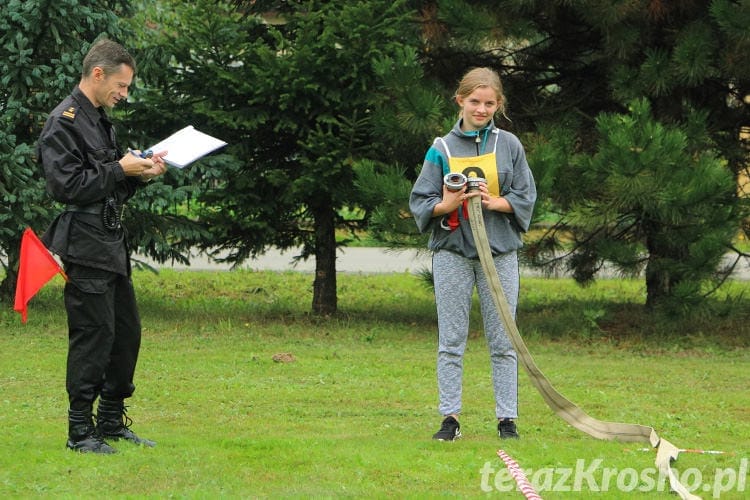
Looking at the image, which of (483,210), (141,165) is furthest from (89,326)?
(483,210)

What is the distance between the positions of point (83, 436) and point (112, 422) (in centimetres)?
28

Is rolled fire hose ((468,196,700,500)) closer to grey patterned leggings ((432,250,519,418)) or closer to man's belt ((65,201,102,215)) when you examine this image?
grey patterned leggings ((432,250,519,418))

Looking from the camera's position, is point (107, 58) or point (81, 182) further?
point (107, 58)

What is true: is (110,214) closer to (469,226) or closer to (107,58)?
(107,58)

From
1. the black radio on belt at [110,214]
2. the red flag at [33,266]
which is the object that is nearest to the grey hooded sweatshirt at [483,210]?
the black radio on belt at [110,214]

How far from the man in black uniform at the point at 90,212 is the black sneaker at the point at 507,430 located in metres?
1.99

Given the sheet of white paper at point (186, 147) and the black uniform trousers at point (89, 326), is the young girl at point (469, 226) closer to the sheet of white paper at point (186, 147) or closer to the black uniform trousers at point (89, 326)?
the sheet of white paper at point (186, 147)

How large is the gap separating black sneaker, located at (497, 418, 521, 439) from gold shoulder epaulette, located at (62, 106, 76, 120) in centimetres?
263

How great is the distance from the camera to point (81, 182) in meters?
5.18

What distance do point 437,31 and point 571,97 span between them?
1.54 meters

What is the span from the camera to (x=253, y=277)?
15.8 m

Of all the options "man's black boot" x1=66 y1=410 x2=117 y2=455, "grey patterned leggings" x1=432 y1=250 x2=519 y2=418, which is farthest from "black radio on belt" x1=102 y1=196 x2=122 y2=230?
"grey patterned leggings" x1=432 y1=250 x2=519 y2=418

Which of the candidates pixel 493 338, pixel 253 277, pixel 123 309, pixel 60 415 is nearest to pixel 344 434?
pixel 493 338

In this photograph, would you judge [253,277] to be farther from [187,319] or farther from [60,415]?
[60,415]
